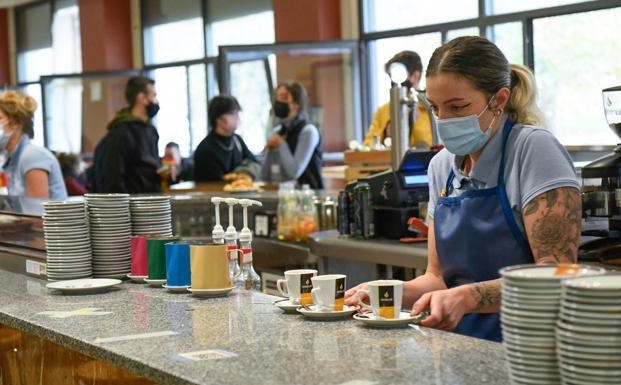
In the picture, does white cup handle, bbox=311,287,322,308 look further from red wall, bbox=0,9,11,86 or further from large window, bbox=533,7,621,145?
red wall, bbox=0,9,11,86

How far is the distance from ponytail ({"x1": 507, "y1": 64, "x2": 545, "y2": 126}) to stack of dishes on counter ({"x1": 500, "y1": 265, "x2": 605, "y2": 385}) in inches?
44.8

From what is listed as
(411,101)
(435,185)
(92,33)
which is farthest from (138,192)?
(92,33)

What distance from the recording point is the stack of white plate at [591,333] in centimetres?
139

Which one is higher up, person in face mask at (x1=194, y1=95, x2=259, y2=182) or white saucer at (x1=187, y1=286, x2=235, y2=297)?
person in face mask at (x1=194, y1=95, x2=259, y2=182)

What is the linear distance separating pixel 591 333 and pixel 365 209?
10.0 feet

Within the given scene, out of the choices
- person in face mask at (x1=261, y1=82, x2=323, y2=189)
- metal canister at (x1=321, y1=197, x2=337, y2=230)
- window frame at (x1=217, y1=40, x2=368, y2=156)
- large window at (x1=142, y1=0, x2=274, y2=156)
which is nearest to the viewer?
metal canister at (x1=321, y1=197, x2=337, y2=230)

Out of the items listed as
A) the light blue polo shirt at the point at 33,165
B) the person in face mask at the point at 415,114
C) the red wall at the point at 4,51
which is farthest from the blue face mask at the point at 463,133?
the red wall at the point at 4,51

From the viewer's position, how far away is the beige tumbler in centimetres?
281

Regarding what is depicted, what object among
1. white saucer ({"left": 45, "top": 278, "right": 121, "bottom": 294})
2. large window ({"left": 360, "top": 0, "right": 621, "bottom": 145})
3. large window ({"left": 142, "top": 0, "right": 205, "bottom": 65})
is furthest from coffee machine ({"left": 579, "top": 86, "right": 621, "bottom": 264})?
large window ({"left": 142, "top": 0, "right": 205, "bottom": 65})

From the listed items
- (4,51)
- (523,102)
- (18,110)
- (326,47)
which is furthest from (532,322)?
(4,51)

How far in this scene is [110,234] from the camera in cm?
327

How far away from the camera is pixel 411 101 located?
4.61 metres

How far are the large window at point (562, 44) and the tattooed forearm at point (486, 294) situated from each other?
18.9 ft

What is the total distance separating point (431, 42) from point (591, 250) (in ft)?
23.3
